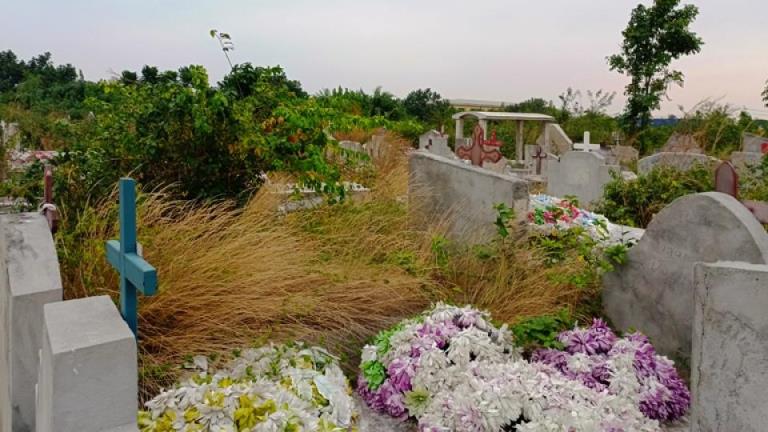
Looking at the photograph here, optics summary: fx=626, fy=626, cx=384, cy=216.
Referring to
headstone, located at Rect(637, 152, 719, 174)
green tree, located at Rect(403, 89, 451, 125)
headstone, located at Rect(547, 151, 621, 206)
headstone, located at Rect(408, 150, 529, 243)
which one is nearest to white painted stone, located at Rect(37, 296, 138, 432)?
headstone, located at Rect(408, 150, 529, 243)

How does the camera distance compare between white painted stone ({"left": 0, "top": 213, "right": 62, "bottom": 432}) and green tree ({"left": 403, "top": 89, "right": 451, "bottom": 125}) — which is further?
green tree ({"left": 403, "top": 89, "right": 451, "bottom": 125})

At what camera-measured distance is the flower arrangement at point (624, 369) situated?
2.95 meters

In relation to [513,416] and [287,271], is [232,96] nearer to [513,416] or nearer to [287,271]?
[287,271]

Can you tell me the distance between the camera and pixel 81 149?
457 cm

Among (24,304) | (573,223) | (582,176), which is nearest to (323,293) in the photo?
(24,304)

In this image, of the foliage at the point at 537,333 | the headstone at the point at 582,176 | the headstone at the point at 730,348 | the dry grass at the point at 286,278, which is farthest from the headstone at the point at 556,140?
the headstone at the point at 730,348

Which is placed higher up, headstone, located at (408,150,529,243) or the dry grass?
headstone, located at (408,150,529,243)

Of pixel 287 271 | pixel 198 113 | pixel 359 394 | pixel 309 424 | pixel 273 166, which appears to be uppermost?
pixel 198 113

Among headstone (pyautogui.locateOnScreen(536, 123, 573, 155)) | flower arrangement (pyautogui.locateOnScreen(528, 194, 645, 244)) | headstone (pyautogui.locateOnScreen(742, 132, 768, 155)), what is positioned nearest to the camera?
flower arrangement (pyautogui.locateOnScreen(528, 194, 645, 244))

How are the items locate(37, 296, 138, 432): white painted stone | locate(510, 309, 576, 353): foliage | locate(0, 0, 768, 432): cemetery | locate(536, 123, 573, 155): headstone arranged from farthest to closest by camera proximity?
1. locate(536, 123, 573, 155): headstone
2. locate(510, 309, 576, 353): foliage
3. locate(0, 0, 768, 432): cemetery
4. locate(37, 296, 138, 432): white painted stone

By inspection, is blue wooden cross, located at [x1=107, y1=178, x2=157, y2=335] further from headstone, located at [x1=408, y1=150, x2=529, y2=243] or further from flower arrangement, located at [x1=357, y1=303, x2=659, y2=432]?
headstone, located at [x1=408, y1=150, x2=529, y2=243]

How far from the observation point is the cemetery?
2170 mm

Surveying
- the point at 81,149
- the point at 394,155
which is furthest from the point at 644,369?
the point at 394,155

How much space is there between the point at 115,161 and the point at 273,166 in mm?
1196
